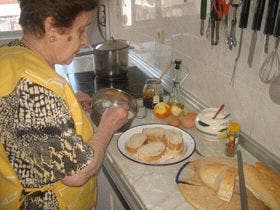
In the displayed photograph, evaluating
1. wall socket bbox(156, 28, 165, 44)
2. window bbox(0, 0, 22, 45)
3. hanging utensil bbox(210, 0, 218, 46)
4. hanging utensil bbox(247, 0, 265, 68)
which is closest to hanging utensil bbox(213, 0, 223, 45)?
hanging utensil bbox(210, 0, 218, 46)

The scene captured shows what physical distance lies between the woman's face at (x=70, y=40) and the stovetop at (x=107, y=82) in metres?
0.78

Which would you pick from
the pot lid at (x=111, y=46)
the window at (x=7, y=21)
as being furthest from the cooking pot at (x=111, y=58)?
the window at (x=7, y=21)

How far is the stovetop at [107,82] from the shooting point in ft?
5.82

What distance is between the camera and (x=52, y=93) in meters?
0.80

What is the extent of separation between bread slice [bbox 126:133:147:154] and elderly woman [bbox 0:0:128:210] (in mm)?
226

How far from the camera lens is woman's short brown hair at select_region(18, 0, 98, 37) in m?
0.80

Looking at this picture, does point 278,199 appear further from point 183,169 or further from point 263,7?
point 263,7

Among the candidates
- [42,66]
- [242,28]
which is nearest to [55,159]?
[42,66]

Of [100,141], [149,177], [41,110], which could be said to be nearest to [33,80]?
[41,110]

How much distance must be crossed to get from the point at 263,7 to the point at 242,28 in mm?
127

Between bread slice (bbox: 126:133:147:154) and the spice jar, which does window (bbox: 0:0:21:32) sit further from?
the spice jar

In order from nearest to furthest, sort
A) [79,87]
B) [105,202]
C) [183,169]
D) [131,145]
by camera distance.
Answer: [183,169], [131,145], [105,202], [79,87]

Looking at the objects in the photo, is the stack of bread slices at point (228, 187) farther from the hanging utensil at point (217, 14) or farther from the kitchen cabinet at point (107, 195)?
the hanging utensil at point (217, 14)

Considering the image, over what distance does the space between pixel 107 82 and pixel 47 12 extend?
1063 mm
